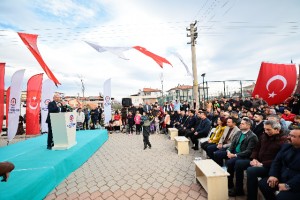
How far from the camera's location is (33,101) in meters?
11.3

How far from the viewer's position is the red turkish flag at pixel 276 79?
19.0ft

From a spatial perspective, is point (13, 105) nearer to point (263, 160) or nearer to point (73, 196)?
point (73, 196)

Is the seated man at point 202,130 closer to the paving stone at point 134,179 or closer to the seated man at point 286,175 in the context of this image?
the paving stone at point 134,179

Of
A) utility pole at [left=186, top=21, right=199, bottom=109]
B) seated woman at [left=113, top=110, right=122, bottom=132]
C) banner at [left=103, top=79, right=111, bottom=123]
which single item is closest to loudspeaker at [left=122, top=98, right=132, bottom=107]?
seated woman at [left=113, top=110, right=122, bottom=132]

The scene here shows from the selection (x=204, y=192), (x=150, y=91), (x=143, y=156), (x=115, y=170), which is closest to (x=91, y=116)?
(x=143, y=156)

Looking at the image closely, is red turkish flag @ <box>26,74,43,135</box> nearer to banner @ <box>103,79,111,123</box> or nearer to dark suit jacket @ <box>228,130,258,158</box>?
banner @ <box>103,79,111,123</box>

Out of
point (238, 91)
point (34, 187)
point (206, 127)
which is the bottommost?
point (34, 187)

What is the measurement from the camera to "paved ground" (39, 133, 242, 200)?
3.93 metres

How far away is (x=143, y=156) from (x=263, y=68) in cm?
484

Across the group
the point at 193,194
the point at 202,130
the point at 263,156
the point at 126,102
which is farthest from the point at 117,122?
the point at 263,156

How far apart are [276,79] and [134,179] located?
512 centimetres

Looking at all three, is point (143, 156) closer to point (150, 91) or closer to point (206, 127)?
point (206, 127)

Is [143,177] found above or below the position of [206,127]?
below

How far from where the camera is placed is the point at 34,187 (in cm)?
362
